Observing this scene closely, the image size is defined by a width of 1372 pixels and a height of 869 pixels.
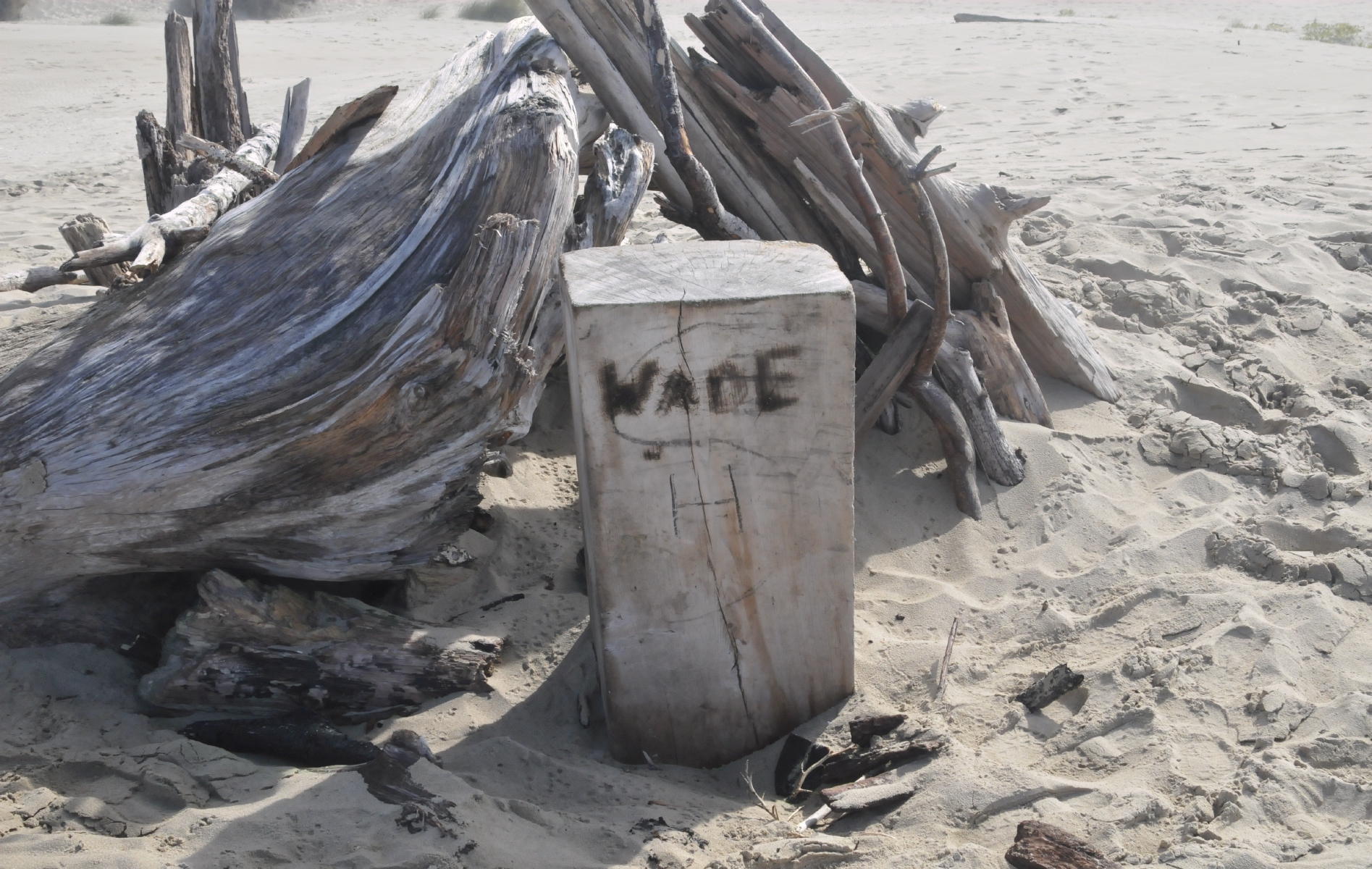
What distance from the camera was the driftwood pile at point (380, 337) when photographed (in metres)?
2.66

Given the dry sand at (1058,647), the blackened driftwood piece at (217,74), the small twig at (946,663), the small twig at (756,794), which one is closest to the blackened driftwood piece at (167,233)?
the dry sand at (1058,647)

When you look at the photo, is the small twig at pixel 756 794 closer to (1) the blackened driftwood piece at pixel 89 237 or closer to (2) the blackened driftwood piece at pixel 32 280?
(2) the blackened driftwood piece at pixel 32 280

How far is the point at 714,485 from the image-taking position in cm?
236

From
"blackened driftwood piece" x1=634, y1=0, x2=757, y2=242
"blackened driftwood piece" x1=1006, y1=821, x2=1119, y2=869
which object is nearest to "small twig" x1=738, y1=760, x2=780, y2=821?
"blackened driftwood piece" x1=1006, y1=821, x2=1119, y2=869

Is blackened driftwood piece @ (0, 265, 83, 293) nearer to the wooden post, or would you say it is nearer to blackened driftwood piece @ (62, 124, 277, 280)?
blackened driftwood piece @ (62, 124, 277, 280)

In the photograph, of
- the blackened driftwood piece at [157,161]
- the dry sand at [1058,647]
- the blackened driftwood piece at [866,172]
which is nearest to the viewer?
the dry sand at [1058,647]

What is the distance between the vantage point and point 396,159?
332 centimetres

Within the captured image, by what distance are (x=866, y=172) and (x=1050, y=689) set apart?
2.14 m

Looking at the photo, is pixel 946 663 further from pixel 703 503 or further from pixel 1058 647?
pixel 703 503

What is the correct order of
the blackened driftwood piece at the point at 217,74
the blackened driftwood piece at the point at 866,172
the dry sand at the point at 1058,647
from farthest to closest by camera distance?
the blackened driftwood piece at the point at 217,74
the blackened driftwood piece at the point at 866,172
the dry sand at the point at 1058,647

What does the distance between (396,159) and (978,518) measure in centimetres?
230

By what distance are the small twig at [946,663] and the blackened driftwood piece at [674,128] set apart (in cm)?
151

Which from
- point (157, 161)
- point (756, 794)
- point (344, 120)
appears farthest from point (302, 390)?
point (157, 161)

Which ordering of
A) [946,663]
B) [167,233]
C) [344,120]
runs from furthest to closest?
[344,120] < [167,233] < [946,663]
